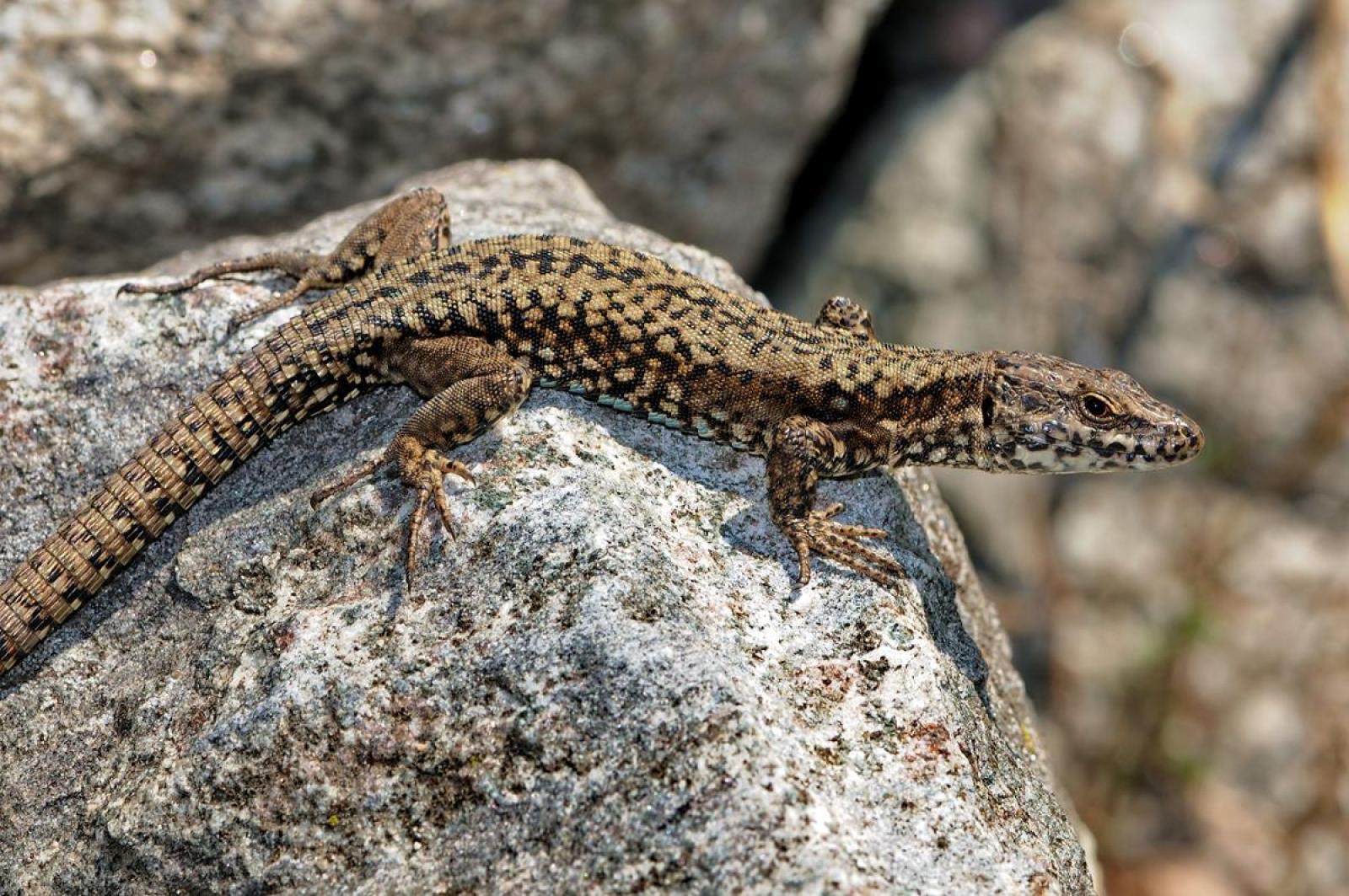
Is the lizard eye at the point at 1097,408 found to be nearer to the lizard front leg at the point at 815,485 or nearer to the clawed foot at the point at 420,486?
the lizard front leg at the point at 815,485

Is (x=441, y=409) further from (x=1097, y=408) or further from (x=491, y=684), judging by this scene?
(x=1097, y=408)

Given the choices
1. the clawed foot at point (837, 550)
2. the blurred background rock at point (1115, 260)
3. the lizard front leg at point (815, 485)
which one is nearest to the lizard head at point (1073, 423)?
the lizard front leg at point (815, 485)

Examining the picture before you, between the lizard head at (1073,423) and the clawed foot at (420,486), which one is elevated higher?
the lizard head at (1073,423)

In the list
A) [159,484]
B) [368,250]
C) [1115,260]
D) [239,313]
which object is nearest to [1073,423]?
[368,250]

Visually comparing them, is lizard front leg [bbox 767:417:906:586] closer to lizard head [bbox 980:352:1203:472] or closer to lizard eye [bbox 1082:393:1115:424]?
lizard head [bbox 980:352:1203:472]

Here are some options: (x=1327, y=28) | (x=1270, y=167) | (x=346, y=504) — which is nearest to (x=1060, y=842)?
(x=346, y=504)

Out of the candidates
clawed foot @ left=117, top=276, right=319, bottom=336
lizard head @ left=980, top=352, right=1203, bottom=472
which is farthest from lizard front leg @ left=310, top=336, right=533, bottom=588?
lizard head @ left=980, top=352, right=1203, bottom=472

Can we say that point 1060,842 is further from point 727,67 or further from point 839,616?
point 727,67
